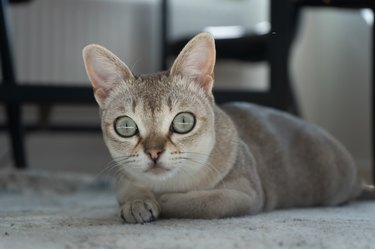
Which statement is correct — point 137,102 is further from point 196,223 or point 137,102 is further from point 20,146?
point 20,146

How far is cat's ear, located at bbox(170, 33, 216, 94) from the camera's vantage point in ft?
3.62

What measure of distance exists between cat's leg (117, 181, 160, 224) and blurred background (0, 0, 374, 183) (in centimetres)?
187

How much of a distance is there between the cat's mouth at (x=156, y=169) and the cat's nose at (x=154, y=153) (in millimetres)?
15

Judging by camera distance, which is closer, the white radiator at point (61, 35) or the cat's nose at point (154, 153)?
the cat's nose at point (154, 153)

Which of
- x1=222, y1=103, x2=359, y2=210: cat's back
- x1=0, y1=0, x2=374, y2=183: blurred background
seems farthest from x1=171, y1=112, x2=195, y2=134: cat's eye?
x1=0, y1=0, x2=374, y2=183: blurred background

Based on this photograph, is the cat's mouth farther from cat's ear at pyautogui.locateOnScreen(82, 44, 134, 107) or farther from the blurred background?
the blurred background

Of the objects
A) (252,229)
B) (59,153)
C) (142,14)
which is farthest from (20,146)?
(252,229)

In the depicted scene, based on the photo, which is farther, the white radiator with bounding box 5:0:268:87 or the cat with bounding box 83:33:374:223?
the white radiator with bounding box 5:0:268:87

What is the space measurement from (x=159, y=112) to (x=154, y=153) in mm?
86

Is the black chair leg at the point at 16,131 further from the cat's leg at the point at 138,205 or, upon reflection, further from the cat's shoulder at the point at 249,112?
the cat's leg at the point at 138,205


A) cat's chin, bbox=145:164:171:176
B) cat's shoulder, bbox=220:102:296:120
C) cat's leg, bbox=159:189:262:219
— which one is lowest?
cat's leg, bbox=159:189:262:219

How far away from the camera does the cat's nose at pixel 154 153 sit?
3.21 ft

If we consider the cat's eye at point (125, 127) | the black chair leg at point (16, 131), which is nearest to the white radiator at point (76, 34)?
the black chair leg at point (16, 131)

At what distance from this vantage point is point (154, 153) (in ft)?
3.21
